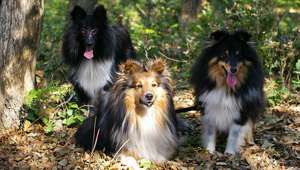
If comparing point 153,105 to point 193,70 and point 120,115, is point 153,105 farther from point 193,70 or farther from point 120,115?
point 193,70

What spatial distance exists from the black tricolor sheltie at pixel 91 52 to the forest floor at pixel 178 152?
842 millimetres

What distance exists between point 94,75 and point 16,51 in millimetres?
1446

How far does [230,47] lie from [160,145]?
1615 millimetres

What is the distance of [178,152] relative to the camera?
4750 mm

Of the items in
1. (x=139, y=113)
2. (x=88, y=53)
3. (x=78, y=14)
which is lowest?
(x=139, y=113)

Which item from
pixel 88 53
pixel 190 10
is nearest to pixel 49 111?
pixel 88 53

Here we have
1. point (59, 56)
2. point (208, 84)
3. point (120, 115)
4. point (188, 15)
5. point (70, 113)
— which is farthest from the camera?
point (188, 15)

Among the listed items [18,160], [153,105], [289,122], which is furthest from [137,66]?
[289,122]

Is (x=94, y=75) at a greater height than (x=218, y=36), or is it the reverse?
(x=218, y=36)

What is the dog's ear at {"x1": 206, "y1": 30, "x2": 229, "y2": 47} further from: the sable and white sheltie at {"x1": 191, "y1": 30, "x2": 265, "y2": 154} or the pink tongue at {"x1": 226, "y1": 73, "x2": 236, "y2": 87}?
the pink tongue at {"x1": 226, "y1": 73, "x2": 236, "y2": 87}

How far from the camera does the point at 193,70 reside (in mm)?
4602

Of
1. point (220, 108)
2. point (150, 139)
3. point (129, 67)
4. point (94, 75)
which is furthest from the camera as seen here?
point (94, 75)

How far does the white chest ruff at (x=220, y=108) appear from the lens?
4.36 metres

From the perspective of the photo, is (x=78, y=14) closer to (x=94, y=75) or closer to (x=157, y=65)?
(x=94, y=75)
